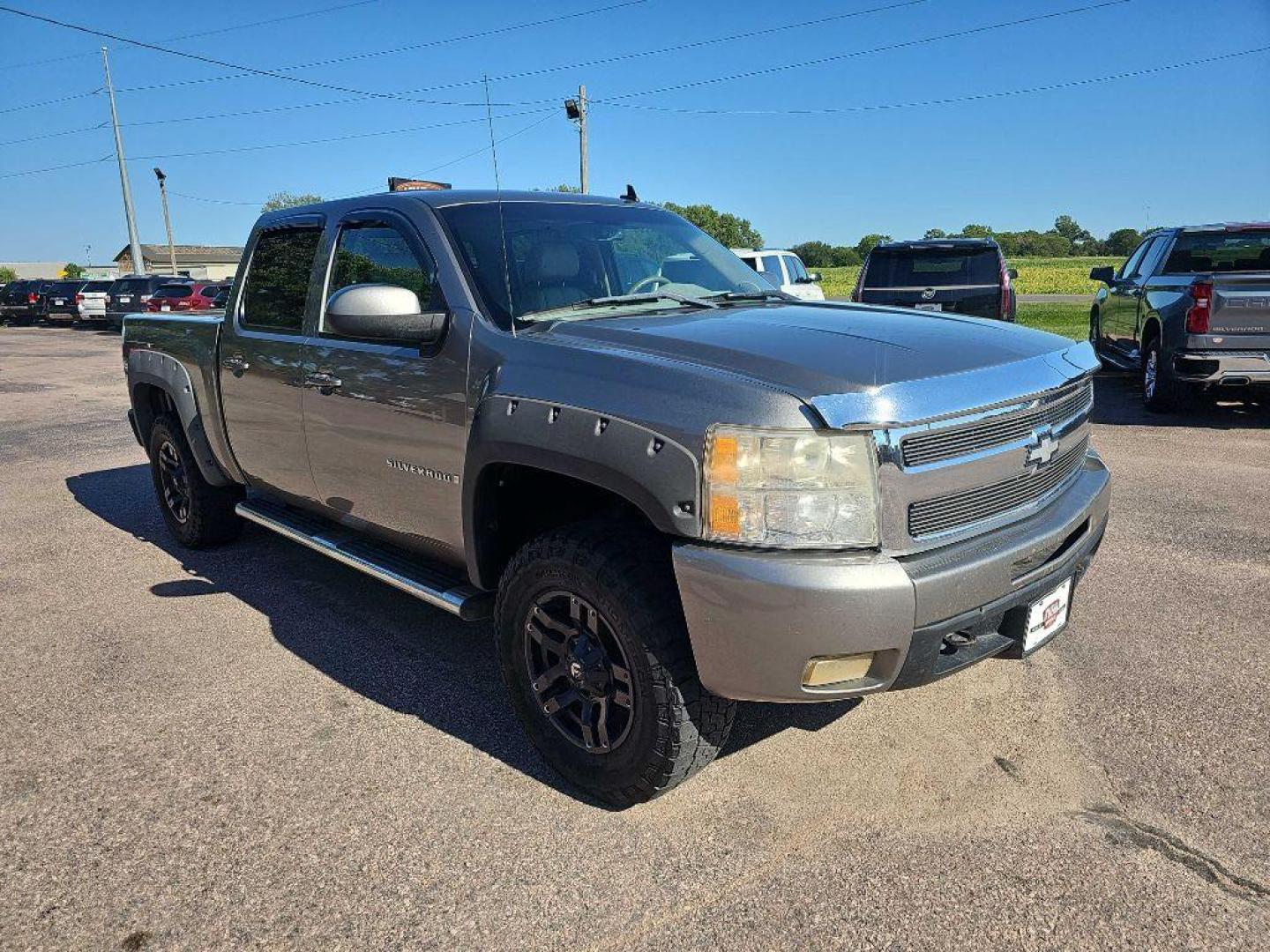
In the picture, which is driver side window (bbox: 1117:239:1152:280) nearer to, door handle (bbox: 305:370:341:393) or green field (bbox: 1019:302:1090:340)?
green field (bbox: 1019:302:1090:340)

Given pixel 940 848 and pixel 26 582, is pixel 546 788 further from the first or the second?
pixel 26 582

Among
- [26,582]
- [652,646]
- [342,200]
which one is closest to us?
[652,646]

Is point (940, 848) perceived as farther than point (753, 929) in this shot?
Yes

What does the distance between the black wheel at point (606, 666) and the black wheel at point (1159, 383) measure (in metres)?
7.72

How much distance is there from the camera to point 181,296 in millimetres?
24469

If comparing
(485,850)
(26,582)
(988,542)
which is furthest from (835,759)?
(26,582)

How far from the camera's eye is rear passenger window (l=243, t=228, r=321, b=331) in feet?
13.6

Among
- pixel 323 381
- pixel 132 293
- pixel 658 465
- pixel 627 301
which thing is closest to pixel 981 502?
pixel 658 465

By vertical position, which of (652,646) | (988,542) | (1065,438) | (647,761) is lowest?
(647,761)

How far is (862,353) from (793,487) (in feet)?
1.78

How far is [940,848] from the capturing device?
2592mm

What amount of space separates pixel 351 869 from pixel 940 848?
166cm

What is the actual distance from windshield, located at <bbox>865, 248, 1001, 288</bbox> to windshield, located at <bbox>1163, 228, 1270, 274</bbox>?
5.72 ft

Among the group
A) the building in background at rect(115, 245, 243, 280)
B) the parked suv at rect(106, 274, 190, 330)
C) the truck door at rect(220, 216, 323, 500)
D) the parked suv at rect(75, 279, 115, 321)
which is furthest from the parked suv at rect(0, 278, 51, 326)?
the building in background at rect(115, 245, 243, 280)
